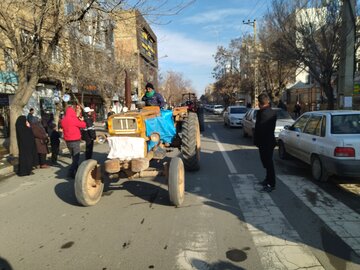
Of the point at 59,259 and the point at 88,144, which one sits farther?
the point at 88,144

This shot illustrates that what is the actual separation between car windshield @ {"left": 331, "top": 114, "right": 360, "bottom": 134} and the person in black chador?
7.65 m

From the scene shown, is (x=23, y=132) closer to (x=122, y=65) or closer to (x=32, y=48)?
(x=32, y=48)

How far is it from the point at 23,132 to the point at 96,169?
158 inches

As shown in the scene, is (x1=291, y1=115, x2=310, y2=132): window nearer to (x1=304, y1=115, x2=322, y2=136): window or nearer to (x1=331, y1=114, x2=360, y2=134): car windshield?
(x1=304, y1=115, x2=322, y2=136): window

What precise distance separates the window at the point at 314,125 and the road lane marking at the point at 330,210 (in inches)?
44.5

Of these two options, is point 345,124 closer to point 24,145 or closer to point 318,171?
point 318,171

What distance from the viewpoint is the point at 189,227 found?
493 cm

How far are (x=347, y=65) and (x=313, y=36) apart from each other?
440 cm

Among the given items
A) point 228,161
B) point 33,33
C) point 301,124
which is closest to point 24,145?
point 33,33

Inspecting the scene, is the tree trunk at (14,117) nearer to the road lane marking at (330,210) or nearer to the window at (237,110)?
the road lane marking at (330,210)

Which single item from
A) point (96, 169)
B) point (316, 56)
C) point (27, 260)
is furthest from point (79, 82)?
point (27, 260)

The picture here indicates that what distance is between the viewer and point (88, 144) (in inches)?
384

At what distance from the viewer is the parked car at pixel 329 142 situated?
21.4 feet

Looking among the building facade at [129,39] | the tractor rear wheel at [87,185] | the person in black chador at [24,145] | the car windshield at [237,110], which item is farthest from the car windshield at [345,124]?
the car windshield at [237,110]
